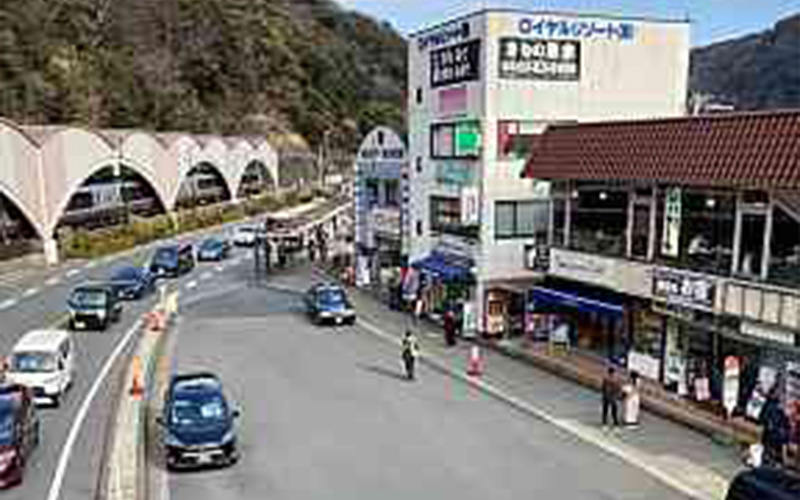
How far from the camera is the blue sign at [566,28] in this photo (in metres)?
35.0

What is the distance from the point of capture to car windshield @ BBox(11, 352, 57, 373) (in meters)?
25.5

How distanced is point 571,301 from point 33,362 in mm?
18395

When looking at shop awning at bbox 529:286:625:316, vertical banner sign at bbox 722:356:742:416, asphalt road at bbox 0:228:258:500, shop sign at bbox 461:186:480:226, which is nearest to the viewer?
asphalt road at bbox 0:228:258:500

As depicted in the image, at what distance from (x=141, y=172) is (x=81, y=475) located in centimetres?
5985

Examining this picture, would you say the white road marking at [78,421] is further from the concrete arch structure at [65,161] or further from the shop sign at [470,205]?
the concrete arch structure at [65,161]

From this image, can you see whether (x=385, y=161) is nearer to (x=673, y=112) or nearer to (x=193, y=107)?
(x=673, y=112)

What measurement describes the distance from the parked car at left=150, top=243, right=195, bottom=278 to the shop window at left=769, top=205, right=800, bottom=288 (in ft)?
135

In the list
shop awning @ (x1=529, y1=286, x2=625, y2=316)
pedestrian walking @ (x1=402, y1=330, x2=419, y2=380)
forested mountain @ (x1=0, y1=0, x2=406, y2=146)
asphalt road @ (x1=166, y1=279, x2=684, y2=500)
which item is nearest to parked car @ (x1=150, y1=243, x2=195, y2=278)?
asphalt road @ (x1=166, y1=279, x2=684, y2=500)

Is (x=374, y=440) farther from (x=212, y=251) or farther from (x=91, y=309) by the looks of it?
(x=212, y=251)

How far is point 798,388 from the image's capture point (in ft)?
70.2

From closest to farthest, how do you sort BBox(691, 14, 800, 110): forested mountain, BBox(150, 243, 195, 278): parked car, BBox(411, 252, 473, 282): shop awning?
BBox(411, 252, 473, 282): shop awning, BBox(150, 243, 195, 278): parked car, BBox(691, 14, 800, 110): forested mountain

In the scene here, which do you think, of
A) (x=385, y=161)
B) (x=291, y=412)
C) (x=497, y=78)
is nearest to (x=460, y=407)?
(x=291, y=412)

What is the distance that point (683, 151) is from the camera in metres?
24.9

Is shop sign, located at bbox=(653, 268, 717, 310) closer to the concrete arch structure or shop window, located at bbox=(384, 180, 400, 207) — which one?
shop window, located at bbox=(384, 180, 400, 207)
